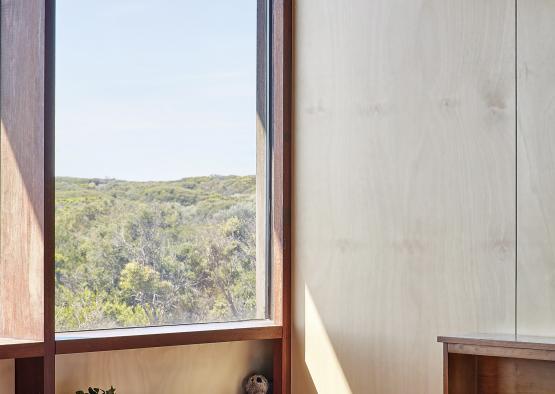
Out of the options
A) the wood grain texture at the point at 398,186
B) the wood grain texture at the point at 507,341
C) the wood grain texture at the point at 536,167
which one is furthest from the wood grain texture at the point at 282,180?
the wood grain texture at the point at 536,167

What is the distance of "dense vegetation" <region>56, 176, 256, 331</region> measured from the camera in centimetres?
266

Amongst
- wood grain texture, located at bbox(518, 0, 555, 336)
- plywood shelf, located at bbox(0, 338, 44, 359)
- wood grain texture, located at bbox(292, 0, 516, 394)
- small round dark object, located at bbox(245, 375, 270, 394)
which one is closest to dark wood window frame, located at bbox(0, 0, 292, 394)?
plywood shelf, located at bbox(0, 338, 44, 359)

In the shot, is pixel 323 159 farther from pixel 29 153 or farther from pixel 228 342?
pixel 29 153

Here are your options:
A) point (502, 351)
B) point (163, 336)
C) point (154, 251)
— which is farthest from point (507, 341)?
point (154, 251)

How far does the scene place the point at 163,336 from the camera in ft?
8.97

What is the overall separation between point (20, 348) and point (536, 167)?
1.78 metres

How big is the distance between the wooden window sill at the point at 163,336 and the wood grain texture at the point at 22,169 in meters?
0.14

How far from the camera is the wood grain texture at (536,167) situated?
2416 mm

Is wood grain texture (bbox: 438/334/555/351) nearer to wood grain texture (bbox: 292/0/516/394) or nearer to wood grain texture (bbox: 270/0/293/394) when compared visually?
wood grain texture (bbox: 292/0/516/394)

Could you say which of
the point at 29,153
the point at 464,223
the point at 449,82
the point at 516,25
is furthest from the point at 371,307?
the point at 29,153

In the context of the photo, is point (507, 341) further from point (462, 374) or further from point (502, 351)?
point (462, 374)

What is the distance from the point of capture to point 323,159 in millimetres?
2973

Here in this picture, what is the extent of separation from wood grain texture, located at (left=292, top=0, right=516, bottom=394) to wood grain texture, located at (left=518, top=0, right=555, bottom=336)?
4 centimetres

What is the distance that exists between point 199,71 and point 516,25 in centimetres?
120
